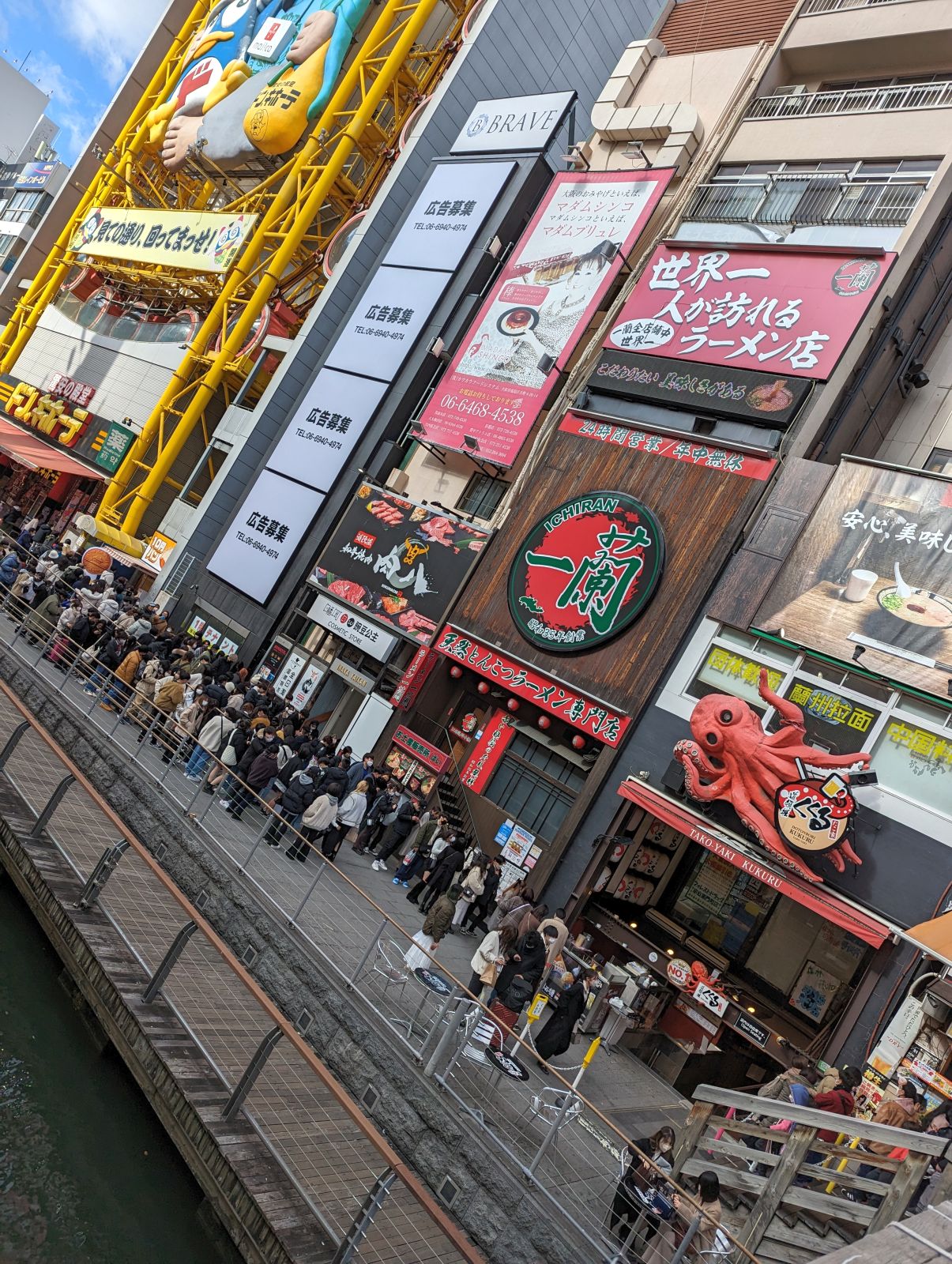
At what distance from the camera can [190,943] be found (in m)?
10.4

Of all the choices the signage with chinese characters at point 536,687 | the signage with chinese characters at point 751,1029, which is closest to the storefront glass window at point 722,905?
the signage with chinese characters at point 751,1029

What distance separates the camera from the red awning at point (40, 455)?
3300 cm

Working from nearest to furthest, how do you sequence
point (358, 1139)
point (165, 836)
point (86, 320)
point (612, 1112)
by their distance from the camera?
point (358, 1139) → point (612, 1112) → point (165, 836) → point (86, 320)

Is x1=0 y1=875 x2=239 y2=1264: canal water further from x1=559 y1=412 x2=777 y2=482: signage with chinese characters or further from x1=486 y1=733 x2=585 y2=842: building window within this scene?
x1=559 y1=412 x2=777 y2=482: signage with chinese characters

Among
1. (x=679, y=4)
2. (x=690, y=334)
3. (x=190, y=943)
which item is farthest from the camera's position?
(x=679, y=4)

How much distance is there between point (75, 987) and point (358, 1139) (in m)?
4.56

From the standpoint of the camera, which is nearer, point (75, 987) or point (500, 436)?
point (75, 987)

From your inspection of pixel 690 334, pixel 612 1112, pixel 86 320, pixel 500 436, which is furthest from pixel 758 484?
pixel 86 320

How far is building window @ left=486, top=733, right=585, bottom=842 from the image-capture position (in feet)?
58.5

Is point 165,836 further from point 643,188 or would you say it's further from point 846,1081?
point 643,188

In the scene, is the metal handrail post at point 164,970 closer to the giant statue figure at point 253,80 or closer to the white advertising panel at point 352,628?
the white advertising panel at point 352,628

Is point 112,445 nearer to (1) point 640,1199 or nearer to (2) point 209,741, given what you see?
(2) point 209,741

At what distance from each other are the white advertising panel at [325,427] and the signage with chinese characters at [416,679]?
7.09 metres

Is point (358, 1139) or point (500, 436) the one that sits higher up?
point (500, 436)
